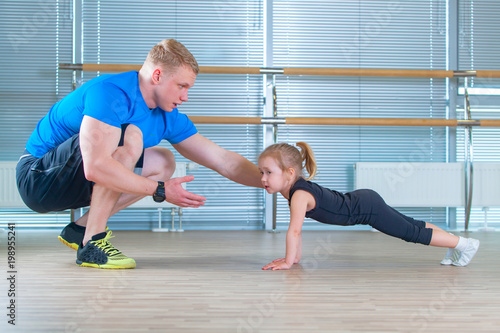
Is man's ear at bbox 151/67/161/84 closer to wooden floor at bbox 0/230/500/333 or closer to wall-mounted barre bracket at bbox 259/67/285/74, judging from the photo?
wooden floor at bbox 0/230/500/333

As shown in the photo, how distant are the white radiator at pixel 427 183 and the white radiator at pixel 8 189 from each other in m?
2.11

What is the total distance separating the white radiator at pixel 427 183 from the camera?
324 cm

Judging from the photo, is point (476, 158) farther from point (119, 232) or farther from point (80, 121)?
point (80, 121)

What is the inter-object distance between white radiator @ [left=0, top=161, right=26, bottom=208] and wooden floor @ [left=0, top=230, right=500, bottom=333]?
0.96 m

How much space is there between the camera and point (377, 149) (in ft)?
11.5

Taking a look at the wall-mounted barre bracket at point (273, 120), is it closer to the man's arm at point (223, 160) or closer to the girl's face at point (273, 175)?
the man's arm at point (223, 160)

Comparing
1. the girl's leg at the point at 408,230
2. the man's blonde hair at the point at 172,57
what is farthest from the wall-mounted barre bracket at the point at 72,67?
the girl's leg at the point at 408,230

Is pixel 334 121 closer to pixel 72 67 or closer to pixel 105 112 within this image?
pixel 72 67

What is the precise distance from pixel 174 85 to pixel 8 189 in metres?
1.96

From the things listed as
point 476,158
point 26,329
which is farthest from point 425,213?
point 26,329

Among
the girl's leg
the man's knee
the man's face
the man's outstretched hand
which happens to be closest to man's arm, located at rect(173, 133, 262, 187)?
the man's knee

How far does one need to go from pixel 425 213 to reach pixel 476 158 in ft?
1.78

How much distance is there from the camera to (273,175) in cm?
179

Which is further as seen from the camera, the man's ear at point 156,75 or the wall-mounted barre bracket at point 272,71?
the wall-mounted barre bracket at point 272,71
